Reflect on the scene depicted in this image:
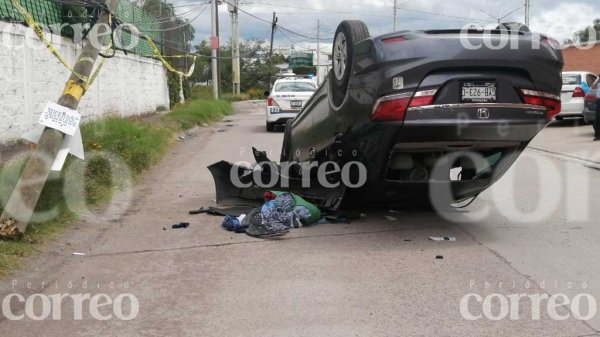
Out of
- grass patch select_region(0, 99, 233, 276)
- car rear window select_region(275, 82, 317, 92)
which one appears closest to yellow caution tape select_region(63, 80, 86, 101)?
grass patch select_region(0, 99, 233, 276)

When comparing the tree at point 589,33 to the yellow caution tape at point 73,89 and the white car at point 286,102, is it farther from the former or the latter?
the yellow caution tape at point 73,89

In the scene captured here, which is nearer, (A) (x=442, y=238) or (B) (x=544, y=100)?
(B) (x=544, y=100)

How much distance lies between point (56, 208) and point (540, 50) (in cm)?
513

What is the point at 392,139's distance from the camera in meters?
5.70

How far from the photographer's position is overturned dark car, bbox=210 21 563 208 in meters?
A: 5.46

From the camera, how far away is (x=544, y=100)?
18.8 ft

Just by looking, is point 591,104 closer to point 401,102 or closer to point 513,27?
point 513,27

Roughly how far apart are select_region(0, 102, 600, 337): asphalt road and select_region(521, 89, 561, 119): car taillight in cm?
128

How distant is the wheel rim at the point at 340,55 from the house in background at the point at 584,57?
32824 mm

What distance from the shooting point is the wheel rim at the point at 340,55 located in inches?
246

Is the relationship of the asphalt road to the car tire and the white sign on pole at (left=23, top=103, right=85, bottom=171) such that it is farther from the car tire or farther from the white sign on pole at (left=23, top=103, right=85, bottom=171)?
the car tire

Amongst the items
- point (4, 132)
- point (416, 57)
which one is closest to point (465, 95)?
point (416, 57)

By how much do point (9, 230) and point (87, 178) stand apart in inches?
104

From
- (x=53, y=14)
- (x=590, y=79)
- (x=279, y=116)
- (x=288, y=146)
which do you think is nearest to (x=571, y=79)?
(x=590, y=79)
